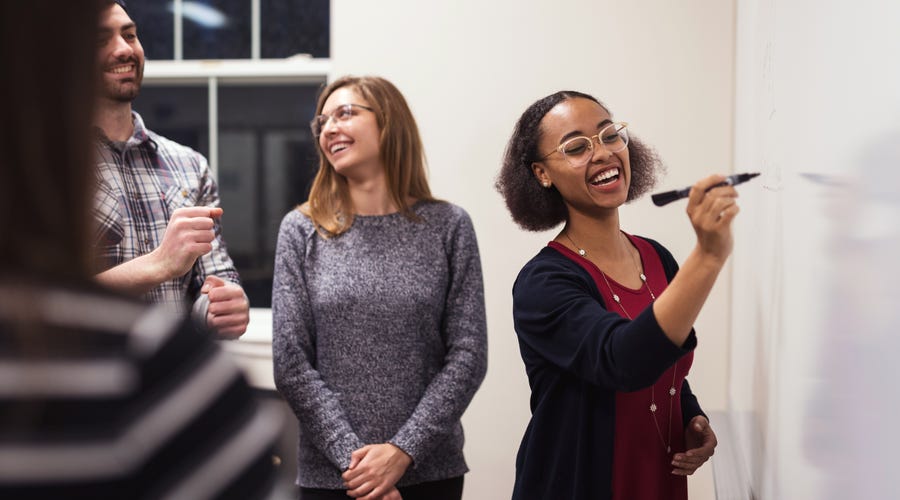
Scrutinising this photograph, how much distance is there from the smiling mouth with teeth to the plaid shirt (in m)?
0.94

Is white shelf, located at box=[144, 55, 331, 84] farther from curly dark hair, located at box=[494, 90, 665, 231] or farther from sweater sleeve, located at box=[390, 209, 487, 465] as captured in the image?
curly dark hair, located at box=[494, 90, 665, 231]

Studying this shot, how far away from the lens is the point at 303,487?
1954 millimetres

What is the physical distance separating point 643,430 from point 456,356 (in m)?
0.65

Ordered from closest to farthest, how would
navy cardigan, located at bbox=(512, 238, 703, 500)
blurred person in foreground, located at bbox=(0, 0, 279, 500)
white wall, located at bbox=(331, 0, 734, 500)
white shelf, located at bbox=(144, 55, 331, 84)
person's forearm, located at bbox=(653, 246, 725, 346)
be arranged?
blurred person in foreground, located at bbox=(0, 0, 279, 500), person's forearm, located at bbox=(653, 246, 725, 346), navy cardigan, located at bbox=(512, 238, 703, 500), white wall, located at bbox=(331, 0, 734, 500), white shelf, located at bbox=(144, 55, 331, 84)

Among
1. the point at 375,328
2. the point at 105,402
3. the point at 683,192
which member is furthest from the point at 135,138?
the point at 105,402

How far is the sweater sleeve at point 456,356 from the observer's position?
6.16 feet

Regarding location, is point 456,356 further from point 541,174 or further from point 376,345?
point 541,174

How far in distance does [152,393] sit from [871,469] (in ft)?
2.07

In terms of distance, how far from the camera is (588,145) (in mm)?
1438

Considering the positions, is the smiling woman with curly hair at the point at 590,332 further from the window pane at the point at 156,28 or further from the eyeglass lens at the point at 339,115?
the window pane at the point at 156,28

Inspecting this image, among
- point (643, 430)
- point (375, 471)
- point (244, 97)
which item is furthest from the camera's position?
point (244, 97)

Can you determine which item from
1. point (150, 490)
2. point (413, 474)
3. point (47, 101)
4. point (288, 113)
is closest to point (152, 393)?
point (150, 490)

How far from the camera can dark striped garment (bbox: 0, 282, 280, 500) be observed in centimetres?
45

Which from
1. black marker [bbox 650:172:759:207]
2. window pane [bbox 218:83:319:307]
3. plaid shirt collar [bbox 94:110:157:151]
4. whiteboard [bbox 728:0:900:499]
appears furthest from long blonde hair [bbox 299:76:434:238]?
window pane [bbox 218:83:319:307]
